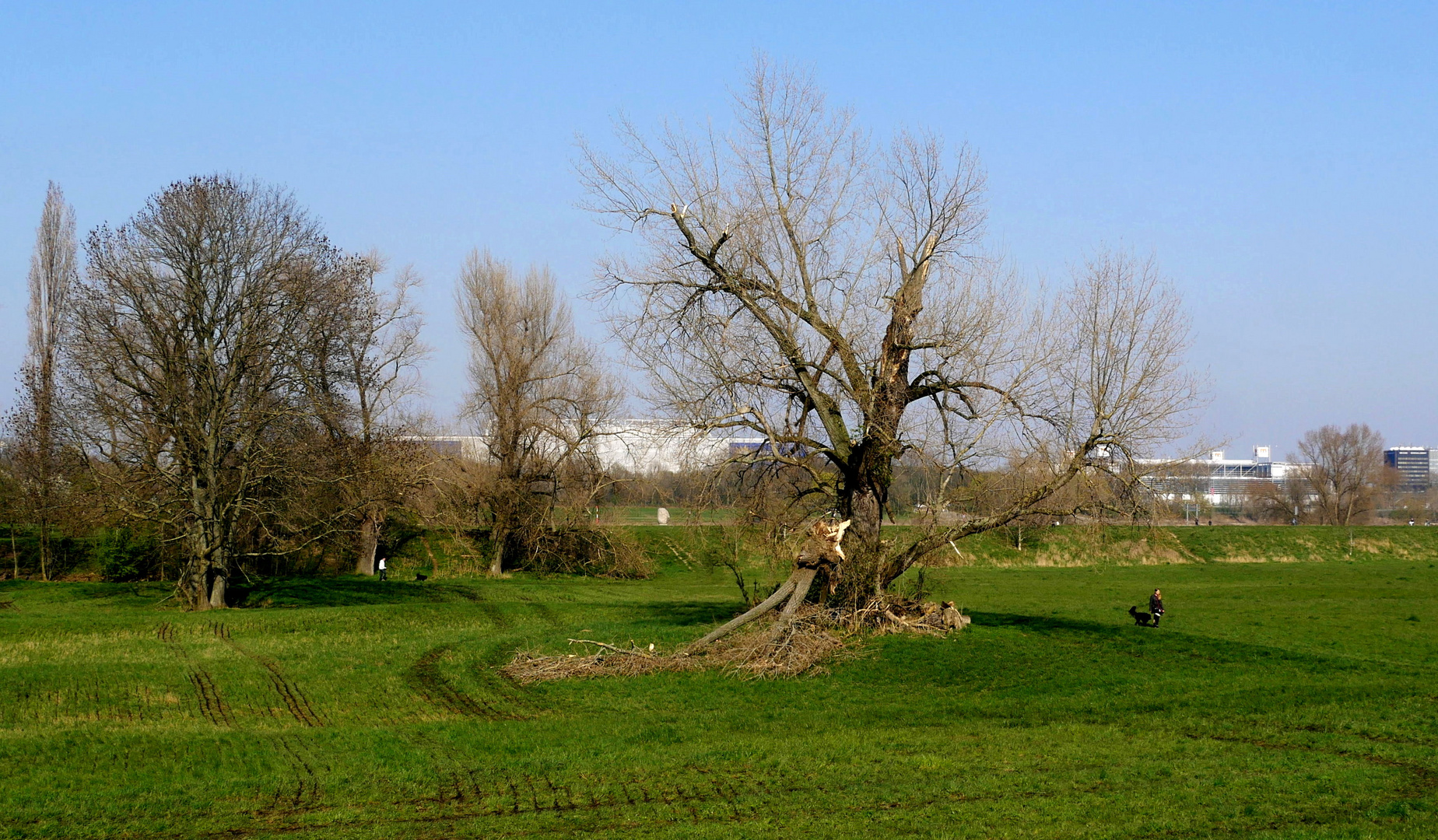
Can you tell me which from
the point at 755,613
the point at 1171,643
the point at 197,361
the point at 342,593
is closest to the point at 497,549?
the point at 342,593

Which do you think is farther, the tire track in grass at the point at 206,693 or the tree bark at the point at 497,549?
the tree bark at the point at 497,549

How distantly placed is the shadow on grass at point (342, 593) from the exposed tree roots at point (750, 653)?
12917 millimetres

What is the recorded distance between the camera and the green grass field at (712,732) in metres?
9.76

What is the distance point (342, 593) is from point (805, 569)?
21110mm

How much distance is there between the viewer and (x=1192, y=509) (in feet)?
305

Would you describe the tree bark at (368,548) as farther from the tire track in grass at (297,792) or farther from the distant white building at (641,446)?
the tire track in grass at (297,792)

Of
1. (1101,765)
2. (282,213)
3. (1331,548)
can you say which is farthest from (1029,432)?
(1331,548)

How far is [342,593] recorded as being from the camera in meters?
35.0

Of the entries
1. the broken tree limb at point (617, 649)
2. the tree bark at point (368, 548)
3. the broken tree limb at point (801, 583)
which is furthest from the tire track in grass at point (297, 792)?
the tree bark at point (368, 548)

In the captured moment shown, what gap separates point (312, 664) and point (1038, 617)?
16.7 m

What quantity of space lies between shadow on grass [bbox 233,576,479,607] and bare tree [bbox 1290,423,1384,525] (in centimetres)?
7400

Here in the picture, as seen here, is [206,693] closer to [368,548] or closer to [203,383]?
[203,383]

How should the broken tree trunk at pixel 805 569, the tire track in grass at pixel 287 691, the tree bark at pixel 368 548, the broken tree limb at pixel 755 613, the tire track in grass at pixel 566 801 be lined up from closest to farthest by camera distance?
the tire track in grass at pixel 566 801
the tire track in grass at pixel 287 691
the broken tree limb at pixel 755 613
the broken tree trunk at pixel 805 569
the tree bark at pixel 368 548

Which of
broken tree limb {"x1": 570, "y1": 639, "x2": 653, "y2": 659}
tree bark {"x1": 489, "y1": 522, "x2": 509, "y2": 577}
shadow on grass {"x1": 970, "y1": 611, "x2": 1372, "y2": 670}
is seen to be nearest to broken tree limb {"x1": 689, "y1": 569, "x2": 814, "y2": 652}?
broken tree limb {"x1": 570, "y1": 639, "x2": 653, "y2": 659}
